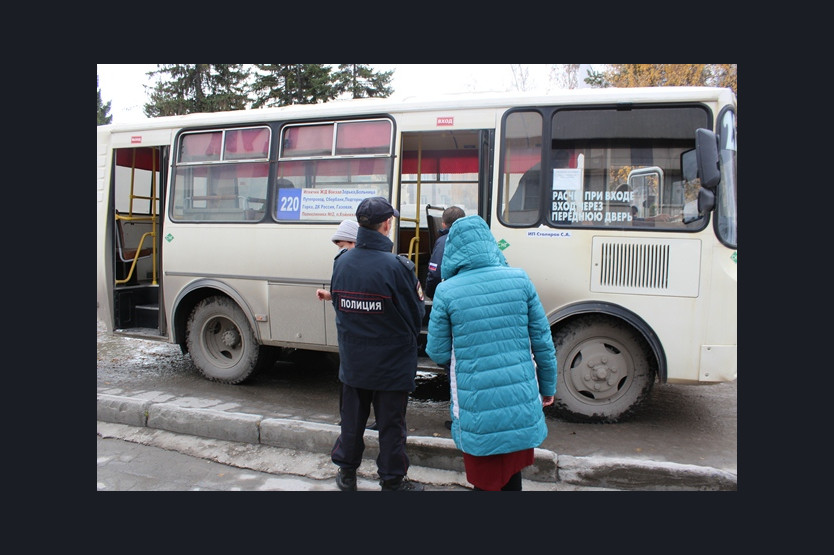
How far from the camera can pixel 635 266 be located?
4730 millimetres

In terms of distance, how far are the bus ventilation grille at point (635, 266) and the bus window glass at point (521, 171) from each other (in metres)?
0.74

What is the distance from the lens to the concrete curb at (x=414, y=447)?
12.8 feet

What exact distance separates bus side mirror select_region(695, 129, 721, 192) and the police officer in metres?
2.50

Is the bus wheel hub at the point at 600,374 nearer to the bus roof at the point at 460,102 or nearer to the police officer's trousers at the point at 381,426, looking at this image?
the police officer's trousers at the point at 381,426

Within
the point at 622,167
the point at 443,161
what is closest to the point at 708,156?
the point at 622,167

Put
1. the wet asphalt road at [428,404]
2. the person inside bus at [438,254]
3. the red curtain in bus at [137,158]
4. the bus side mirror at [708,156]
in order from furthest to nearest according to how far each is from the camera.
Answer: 1. the red curtain in bus at [137,158]
2. the person inside bus at [438,254]
3. the wet asphalt road at [428,404]
4. the bus side mirror at [708,156]

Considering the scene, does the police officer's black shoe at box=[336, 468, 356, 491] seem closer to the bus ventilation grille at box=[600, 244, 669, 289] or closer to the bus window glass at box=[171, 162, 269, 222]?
the bus ventilation grille at box=[600, 244, 669, 289]

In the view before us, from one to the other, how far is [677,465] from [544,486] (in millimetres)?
950

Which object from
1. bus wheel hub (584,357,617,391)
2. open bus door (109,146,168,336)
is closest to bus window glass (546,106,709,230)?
bus wheel hub (584,357,617,391)

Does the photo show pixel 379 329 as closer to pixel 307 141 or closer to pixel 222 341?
pixel 307 141

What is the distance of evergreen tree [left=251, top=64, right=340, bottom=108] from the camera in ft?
67.2

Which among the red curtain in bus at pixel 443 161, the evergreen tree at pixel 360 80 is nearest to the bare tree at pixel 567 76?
the evergreen tree at pixel 360 80

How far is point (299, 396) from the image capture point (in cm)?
601

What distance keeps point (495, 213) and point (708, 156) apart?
1.76 metres
